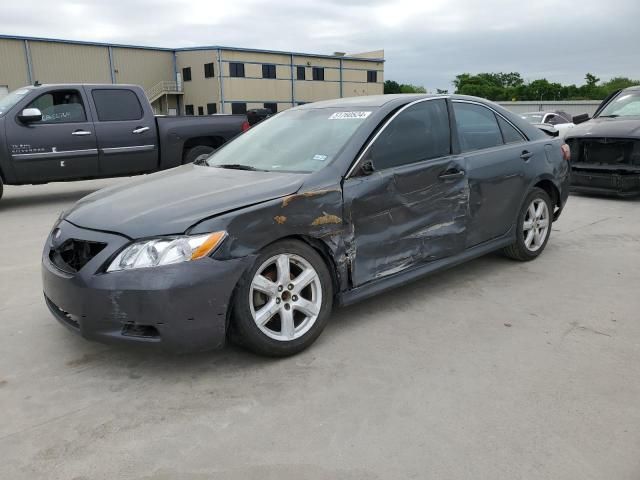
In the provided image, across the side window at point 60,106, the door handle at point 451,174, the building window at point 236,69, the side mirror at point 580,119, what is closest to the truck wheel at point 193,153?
the side window at point 60,106

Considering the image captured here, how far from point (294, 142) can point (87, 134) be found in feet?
19.1

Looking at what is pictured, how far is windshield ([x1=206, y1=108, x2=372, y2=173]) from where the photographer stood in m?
3.79

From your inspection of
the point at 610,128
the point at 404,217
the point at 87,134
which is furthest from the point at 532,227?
the point at 87,134

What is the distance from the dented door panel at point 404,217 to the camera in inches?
143

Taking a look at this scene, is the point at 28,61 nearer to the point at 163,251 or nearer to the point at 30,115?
the point at 30,115

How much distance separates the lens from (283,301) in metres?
3.28

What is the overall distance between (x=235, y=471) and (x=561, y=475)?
136 cm

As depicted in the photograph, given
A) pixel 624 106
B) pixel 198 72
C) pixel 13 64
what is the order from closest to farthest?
1. pixel 624 106
2. pixel 13 64
3. pixel 198 72

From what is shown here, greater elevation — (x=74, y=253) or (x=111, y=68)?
(x=111, y=68)

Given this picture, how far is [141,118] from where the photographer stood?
9.29m

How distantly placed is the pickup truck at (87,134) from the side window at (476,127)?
6.21 meters

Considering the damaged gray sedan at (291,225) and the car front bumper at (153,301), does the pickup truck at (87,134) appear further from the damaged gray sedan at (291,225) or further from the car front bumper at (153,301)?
the car front bumper at (153,301)

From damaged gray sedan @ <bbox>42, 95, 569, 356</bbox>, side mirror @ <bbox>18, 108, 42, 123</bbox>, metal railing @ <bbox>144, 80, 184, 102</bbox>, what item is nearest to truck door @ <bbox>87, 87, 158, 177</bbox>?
side mirror @ <bbox>18, 108, 42, 123</bbox>

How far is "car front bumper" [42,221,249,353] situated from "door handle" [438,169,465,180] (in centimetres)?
186
